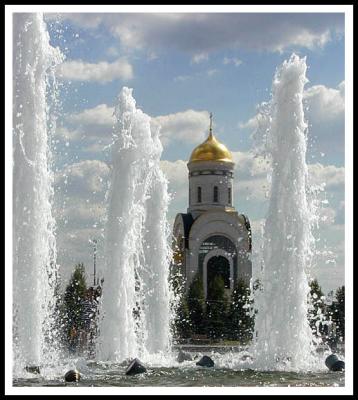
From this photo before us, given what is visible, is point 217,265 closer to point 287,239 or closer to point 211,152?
point 211,152

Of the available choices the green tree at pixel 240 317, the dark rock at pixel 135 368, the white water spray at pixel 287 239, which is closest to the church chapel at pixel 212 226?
the green tree at pixel 240 317

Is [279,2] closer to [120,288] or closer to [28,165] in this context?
[28,165]

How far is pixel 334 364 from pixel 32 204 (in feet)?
18.0

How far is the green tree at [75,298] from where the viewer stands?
82.6 ft

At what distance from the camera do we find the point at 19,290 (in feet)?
38.4

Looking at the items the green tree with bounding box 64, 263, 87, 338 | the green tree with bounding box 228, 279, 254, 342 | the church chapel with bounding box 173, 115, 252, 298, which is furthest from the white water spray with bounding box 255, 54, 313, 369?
the church chapel with bounding box 173, 115, 252, 298

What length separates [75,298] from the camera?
89.6ft

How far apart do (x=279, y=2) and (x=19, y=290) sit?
5.85 metres

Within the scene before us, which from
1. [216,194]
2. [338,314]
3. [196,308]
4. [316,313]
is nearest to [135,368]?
[316,313]

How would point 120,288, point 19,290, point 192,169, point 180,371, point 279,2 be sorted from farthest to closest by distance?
point 192,169 < point 120,288 < point 180,371 < point 19,290 < point 279,2

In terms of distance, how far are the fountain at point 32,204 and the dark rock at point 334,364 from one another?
4520mm

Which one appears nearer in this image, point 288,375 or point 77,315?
point 288,375

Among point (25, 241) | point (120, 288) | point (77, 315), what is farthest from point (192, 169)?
point (25, 241)

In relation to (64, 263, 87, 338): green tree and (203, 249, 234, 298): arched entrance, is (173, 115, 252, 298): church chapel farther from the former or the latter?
(64, 263, 87, 338): green tree
